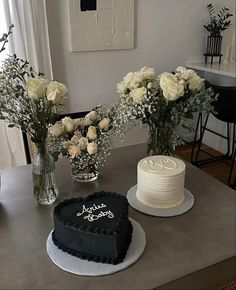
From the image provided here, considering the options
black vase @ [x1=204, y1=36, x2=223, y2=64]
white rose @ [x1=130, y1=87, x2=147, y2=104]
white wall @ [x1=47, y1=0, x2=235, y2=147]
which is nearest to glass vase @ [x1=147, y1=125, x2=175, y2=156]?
white rose @ [x1=130, y1=87, x2=147, y2=104]

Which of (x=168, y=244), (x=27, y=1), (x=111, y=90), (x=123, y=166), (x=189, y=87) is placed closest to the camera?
A: (x=168, y=244)

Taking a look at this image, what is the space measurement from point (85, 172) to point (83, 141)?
0.58ft

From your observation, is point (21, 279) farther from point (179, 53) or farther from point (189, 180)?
point (179, 53)

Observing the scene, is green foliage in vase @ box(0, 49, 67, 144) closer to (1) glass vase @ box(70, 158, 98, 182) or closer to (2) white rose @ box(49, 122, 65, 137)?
(2) white rose @ box(49, 122, 65, 137)

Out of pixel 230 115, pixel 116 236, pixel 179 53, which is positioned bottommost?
pixel 230 115

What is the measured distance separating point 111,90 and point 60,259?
2458 mm

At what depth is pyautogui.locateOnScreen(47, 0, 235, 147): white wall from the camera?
2.90m

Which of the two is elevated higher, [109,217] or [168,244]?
[109,217]

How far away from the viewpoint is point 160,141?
54.1 inches

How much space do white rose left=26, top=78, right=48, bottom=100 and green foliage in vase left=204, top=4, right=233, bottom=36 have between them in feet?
9.06

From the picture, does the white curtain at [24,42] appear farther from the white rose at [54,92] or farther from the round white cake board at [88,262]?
the round white cake board at [88,262]

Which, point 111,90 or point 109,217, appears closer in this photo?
point 109,217

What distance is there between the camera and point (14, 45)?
2.59 metres

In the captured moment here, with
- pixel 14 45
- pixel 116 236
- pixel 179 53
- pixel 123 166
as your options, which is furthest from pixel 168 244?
pixel 179 53
